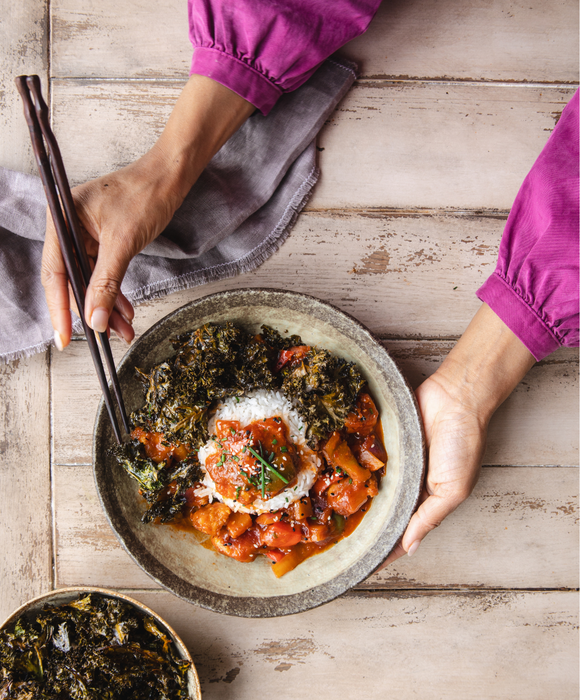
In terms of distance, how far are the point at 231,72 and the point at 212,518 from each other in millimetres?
2283

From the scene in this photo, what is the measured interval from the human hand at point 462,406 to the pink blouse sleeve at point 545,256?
0.31ft

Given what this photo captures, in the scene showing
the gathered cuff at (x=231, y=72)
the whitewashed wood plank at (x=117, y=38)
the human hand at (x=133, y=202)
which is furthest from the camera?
the whitewashed wood plank at (x=117, y=38)

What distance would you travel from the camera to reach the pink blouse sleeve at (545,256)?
2.34 meters

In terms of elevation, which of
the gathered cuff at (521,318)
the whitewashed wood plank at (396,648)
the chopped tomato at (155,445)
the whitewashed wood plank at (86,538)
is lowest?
the whitewashed wood plank at (396,648)

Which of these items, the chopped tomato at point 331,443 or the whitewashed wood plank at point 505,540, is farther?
the whitewashed wood plank at point 505,540

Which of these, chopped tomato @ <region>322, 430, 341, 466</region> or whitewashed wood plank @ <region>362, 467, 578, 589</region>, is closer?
chopped tomato @ <region>322, 430, 341, 466</region>

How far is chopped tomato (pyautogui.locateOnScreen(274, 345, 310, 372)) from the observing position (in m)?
2.50

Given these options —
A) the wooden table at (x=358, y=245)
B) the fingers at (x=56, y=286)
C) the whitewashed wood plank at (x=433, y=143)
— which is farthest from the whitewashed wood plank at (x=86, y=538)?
the whitewashed wood plank at (x=433, y=143)

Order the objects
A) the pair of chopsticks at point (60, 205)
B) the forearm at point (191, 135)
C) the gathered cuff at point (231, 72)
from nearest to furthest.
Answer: the pair of chopsticks at point (60, 205) → the forearm at point (191, 135) → the gathered cuff at point (231, 72)

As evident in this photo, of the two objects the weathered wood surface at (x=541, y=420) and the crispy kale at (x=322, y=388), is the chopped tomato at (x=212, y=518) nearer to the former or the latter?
the crispy kale at (x=322, y=388)

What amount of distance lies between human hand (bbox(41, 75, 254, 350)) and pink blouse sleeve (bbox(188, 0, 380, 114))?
103mm

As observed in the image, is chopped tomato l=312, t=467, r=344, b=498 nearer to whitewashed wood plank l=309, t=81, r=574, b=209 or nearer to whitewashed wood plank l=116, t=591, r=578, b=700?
whitewashed wood plank l=116, t=591, r=578, b=700

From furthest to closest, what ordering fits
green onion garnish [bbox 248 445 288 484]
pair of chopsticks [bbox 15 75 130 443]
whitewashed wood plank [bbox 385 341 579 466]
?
whitewashed wood plank [bbox 385 341 579 466]
green onion garnish [bbox 248 445 288 484]
pair of chopsticks [bbox 15 75 130 443]

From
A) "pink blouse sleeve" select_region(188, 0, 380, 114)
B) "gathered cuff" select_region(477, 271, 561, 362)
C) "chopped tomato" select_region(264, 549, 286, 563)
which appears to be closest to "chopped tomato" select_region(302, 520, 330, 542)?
"chopped tomato" select_region(264, 549, 286, 563)
